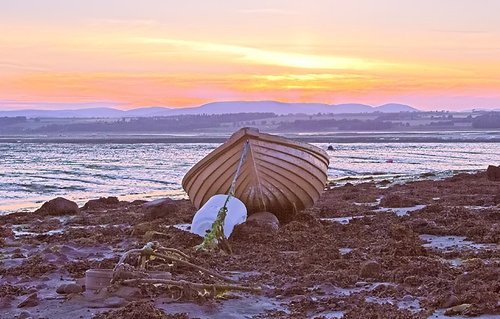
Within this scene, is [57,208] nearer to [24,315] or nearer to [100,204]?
[100,204]

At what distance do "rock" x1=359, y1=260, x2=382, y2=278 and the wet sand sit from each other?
0.5 inches

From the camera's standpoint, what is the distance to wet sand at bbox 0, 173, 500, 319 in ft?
22.9

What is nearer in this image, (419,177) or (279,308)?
(279,308)

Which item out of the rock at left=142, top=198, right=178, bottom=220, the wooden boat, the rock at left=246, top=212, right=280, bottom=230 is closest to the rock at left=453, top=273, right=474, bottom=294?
the rock at left=246, top=212, right=280, bottom=230

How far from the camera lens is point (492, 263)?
8781 millimetres

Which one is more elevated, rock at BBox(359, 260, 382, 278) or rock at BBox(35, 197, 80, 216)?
rock at BBox(359, 260, 382, 278)

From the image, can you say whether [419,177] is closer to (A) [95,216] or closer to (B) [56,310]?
(A) [95,216]

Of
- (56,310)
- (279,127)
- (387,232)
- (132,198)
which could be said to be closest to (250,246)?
(387,232)

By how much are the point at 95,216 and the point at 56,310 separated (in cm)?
909

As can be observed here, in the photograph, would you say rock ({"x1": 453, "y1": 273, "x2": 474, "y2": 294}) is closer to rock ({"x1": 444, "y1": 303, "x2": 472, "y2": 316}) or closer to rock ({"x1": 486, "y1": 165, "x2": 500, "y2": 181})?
rock ({"x1": 444, "y1": 303, "x2": 472, "y2": 316})

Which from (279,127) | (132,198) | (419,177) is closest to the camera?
(132,198)

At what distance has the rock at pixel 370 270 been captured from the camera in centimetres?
834

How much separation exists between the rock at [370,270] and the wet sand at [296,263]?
0.01 m

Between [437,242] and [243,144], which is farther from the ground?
[243,144]
